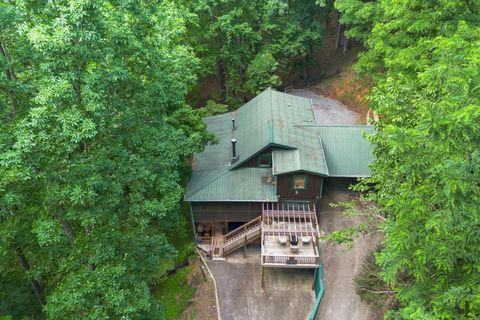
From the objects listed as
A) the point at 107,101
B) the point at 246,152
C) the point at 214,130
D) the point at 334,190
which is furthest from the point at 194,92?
the point at 107,101

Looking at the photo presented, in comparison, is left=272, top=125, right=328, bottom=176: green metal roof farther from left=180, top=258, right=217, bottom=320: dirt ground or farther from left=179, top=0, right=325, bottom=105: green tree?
left=179, top=0, right=325, bottom=105: green tree

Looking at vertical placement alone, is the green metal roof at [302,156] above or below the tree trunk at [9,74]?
below

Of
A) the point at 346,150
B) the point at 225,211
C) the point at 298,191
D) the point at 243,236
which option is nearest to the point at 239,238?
the point at 243,236

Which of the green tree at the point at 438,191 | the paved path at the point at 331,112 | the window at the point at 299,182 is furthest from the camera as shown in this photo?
the paved path at the point at 331,112

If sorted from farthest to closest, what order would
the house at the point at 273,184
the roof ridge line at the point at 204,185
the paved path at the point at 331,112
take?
the paved path at the point at 331,112
the roof ridge line at the point at 204,185
the house at the point at 273,184

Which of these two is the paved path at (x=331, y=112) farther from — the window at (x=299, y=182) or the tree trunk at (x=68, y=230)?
the tree trunk at (x=68, y=230)

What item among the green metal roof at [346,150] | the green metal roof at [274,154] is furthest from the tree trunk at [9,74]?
the green metal roof at [346,150]

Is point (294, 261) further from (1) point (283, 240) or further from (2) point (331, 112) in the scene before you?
(2) point (331, 112)
